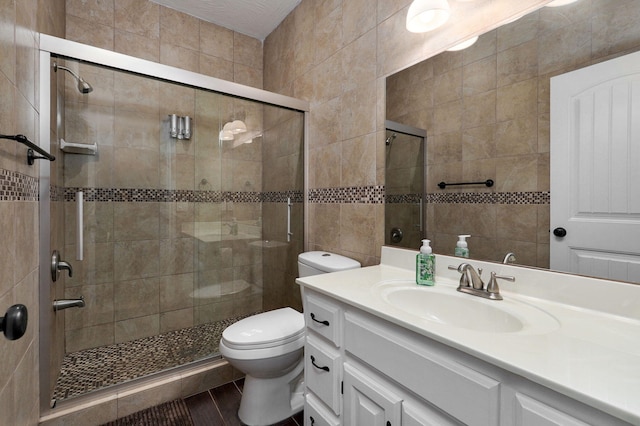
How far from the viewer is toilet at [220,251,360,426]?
4.45 feet

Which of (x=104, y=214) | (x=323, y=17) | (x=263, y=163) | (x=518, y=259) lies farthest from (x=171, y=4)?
(x=518, y=259)

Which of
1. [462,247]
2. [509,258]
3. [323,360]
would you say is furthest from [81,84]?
[509,258]

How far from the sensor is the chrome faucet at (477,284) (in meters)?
1.00

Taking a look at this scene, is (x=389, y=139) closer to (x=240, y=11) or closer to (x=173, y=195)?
(x=173, y=195)

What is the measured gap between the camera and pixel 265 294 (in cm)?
225

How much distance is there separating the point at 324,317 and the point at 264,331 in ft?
1.56

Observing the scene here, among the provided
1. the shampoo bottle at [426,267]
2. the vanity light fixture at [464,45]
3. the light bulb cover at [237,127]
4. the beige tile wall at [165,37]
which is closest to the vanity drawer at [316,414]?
the shampoo bottle at [426,267]

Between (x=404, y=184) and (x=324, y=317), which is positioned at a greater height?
(x=404, y=184)

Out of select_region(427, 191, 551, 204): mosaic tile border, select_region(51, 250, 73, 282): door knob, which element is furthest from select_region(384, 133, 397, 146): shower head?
select_region(51, 250, 73, 282): door knob

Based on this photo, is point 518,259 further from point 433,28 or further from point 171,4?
point 171,4

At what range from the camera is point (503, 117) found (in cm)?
110

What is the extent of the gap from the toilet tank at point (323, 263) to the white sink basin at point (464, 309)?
46cm

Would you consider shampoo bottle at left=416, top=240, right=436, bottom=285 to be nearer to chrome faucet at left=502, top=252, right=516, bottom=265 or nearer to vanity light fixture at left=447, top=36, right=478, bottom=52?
chrome faucet at left=502, top=252, right=516, bottom=265

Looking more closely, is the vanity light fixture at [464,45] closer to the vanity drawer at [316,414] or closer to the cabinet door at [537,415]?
the cabinet door at [537,415]
